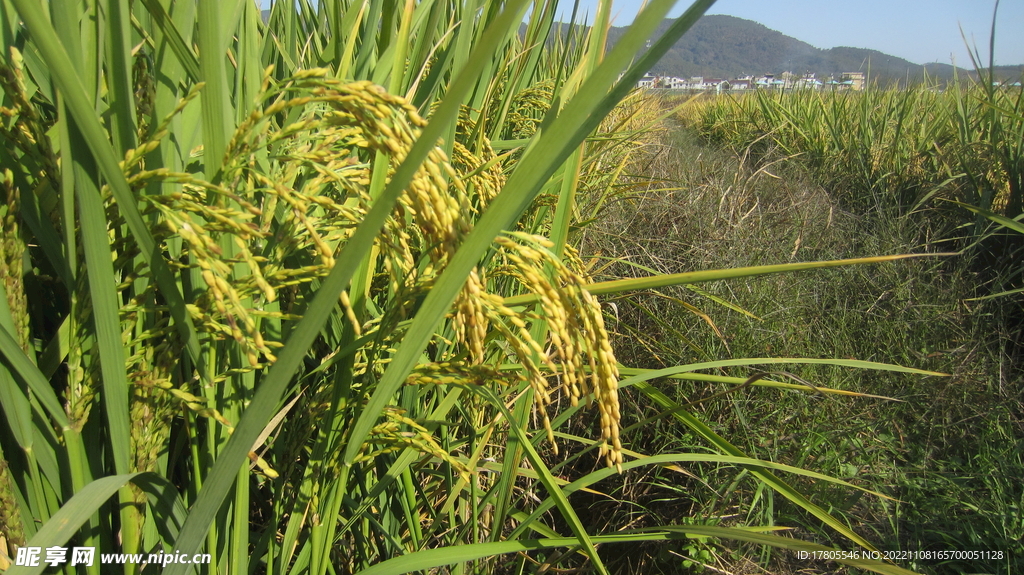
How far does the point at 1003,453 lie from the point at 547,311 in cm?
222

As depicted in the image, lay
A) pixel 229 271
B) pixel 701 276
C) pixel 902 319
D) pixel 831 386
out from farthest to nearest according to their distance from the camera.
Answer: pixel 902 319 → pixel 831 386 → pixel 701 276 → pixel 229 271

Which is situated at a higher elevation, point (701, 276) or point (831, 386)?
point (701, 276)

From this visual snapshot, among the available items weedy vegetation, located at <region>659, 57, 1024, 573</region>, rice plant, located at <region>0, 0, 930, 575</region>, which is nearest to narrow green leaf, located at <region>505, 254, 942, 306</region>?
rice plant, located at <region>0, 0, 930, 575</region>

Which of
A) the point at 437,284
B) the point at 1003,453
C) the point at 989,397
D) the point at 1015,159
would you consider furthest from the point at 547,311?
the point at 1015,159

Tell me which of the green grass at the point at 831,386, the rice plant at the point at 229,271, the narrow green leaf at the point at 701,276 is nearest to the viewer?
the rice plant at the point at 229,271

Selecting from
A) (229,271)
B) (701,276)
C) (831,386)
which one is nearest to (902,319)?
(831,386)

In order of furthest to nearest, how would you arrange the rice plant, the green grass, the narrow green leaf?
the green grass → the narrow green leaf → the rice plant

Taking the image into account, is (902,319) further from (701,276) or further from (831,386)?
(701,276)

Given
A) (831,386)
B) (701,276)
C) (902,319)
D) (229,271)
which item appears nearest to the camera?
(229,271)

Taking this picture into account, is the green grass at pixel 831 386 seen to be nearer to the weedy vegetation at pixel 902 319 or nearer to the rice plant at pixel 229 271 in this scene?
the weedy vegetation at pixel 902 319

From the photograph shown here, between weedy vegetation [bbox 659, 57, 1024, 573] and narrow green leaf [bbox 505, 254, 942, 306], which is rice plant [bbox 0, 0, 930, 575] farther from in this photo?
weedy vegetation [bbox 659, 57, 1024, 573]

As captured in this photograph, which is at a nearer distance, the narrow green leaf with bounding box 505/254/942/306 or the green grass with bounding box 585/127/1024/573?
the narrow green leaf with bounding box 505/254/942/306

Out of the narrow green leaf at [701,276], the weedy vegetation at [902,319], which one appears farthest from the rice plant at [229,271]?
the weedy vegetation at [902,319]

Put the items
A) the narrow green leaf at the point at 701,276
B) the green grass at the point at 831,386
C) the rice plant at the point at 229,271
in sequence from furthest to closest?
the green grass at the point at 831,386, the narrow green leaf at the point at 701,276, the rice plant at the point at 229,271
